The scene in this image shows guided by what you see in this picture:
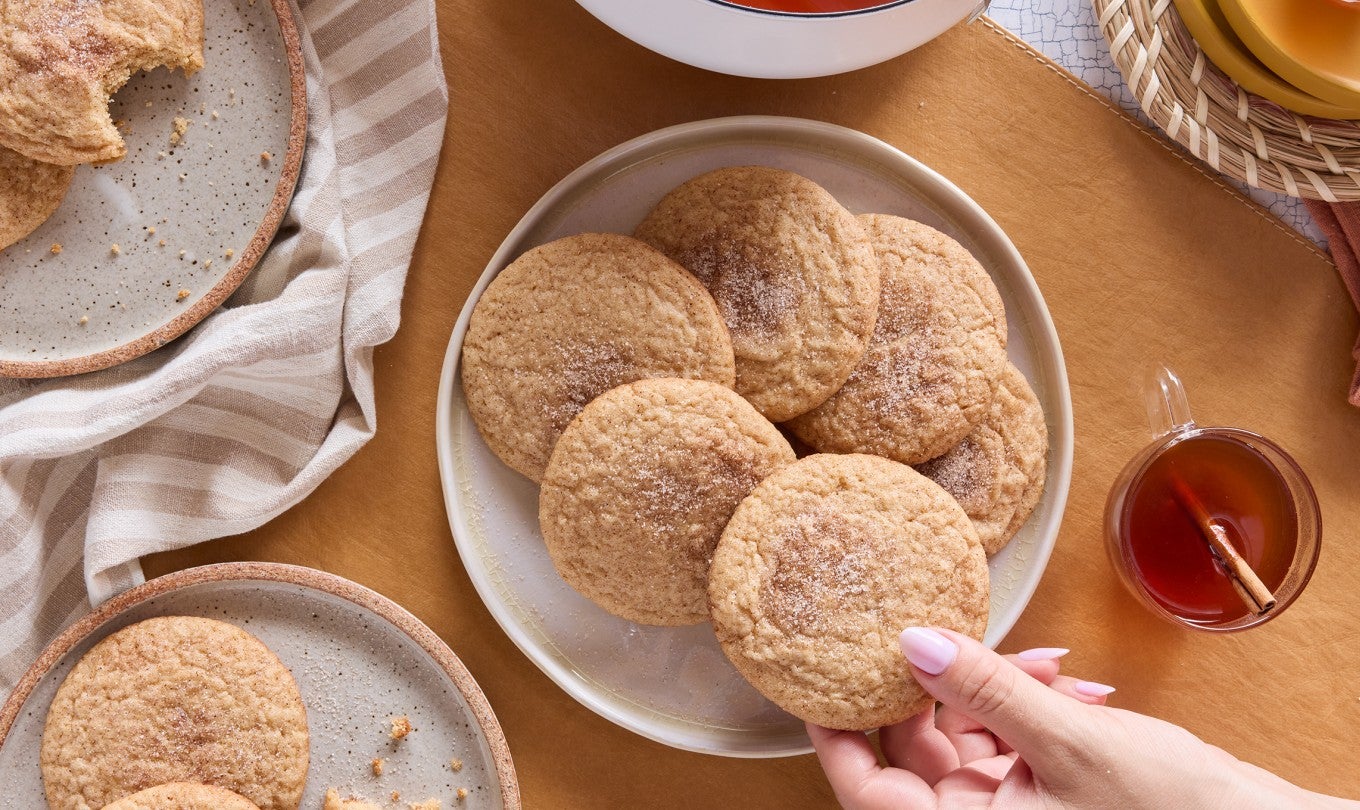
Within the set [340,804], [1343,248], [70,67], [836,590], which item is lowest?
[340,804]

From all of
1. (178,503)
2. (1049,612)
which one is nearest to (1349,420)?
(1049,612)

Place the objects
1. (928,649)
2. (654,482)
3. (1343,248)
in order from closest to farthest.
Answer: (928,649)
(654,482)
(1343,248)

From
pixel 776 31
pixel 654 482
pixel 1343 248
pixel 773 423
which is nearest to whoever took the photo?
pixel 776 31

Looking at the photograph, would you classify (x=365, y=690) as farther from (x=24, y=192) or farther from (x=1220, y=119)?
(x=1220, y=119)

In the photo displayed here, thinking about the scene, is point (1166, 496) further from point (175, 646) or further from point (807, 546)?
point (175, 646)

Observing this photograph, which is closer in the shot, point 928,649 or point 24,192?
point 928,649

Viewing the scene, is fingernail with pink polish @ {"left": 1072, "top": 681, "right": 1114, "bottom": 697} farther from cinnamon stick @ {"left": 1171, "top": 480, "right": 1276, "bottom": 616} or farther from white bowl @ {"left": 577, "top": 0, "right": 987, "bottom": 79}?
white bowl @ {"left": 577, "top": 0, "right": 987, "bottom": 79}

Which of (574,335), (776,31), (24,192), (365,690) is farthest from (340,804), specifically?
(776,31)

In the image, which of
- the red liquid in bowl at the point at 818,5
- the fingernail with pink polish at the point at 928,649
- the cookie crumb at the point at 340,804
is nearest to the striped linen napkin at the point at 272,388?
the cookie crumb at the point at 340,804
